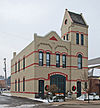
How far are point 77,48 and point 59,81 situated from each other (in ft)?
25.3

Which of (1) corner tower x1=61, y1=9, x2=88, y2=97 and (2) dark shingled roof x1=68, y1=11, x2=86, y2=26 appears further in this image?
(2) dark shingled roof x1=68, y1=11, x2=86, y2=26

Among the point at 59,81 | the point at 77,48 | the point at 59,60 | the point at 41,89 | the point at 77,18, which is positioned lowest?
the point at 41,89

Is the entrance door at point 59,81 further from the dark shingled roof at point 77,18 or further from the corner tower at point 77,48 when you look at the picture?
the dark shingled roof at point 77,18

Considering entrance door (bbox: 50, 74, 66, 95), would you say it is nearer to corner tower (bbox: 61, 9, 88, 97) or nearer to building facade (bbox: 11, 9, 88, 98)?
building facade (bbox: 11, 9, 88, 98)

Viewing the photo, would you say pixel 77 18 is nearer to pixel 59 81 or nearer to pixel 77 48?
pixel 77 48

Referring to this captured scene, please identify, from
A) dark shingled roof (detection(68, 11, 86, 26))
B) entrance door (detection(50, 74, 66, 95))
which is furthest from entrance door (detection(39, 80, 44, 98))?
dark shingled roof (detection(68, 11, 86, 26))

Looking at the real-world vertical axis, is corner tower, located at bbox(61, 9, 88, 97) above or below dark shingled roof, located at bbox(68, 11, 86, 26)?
below

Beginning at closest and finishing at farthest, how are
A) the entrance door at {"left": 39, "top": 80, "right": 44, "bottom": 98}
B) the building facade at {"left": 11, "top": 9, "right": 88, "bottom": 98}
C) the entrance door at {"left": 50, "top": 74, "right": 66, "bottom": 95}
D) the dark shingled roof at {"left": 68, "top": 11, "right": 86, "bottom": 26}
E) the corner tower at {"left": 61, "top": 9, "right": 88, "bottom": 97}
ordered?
the entrance door at {"left": 39, "top": 80, "right": 44, "bottom": 98} < the building facade at {"left": 11, "top": 9, "right": 88, "bottom": 98} < the entrance door at {"left": 50, "top": 74, "right": 66, "bottom": 95} < the corner tower at {"left": 61, "top": 9, "right": 88, "bottom": 97} < the dark shingled roof at {"left": 68, "top": 11, "right": 86, "bottom": 26}

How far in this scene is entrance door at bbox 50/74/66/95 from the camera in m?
33.4

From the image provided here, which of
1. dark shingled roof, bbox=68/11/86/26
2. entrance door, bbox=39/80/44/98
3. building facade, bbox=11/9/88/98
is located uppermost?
dark shingled roof, bbox=68/11/86/26

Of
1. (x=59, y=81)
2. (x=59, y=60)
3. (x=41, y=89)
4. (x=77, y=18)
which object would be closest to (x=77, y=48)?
(x=59, y=60)

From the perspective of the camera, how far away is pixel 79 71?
36.4m

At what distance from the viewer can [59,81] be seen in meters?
33.8

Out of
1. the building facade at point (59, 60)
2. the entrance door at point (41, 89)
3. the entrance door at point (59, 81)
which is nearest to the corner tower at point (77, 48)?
the building facade at point (59, 60)
